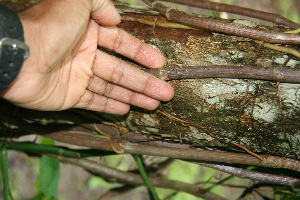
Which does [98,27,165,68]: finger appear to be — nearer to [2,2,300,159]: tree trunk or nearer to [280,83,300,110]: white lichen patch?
[2,2,300,159]: tree trunk

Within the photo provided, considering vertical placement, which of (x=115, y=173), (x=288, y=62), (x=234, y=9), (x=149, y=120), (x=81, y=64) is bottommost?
(x=115, y=173)

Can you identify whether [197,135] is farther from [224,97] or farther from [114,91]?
[114,91]

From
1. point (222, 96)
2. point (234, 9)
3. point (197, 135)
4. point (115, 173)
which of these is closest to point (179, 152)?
point (197, 135)

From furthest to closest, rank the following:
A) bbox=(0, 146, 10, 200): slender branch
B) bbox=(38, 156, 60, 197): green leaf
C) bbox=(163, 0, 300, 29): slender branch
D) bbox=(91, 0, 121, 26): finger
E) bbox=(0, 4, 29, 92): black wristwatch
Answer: bbox=(38, 156, 60, 197): green leaf < bbox=(0, 146, 10, 200): slender branch < bbox=(163, 0, 300, 29): slender branch < bbox=(91, 0, 121, 26): finger < bbox=(0, 4, 29, 92): black wristwatch

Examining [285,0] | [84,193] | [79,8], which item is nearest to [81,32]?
[79,8]

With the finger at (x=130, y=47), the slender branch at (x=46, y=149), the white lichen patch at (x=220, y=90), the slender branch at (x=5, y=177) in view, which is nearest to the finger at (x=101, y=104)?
the finger at (x=130, y=47)

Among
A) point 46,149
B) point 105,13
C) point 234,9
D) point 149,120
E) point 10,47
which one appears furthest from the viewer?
point 46,149

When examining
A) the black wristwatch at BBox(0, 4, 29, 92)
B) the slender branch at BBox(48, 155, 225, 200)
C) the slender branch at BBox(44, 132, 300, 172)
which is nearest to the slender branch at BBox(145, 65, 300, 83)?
the slender branch at BBox(44, 132, 300, 172)
